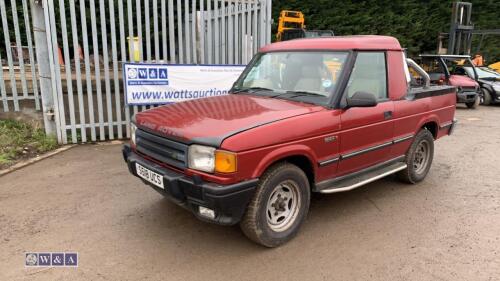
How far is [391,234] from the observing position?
150 inches

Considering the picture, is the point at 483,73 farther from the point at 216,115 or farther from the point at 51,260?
the point at 51,260

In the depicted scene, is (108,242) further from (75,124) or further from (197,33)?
(197,33)

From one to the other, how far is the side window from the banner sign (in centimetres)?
315

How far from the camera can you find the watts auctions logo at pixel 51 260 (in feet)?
10.5

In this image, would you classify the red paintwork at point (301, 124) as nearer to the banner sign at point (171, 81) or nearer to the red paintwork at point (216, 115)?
the red paintwork at point (216, 115)

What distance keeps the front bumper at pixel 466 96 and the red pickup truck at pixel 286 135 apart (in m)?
8.82

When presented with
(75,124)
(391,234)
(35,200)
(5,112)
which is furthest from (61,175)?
(391,234)

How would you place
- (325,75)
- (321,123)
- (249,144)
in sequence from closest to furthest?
(249,144) → (321,123) → (325,75)

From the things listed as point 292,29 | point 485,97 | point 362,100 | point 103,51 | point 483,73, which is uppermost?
point 292,29

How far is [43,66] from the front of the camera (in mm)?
6418

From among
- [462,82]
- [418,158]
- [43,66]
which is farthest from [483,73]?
[43,66]

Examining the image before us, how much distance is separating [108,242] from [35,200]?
150 cm

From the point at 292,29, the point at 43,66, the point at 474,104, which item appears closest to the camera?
the point at 43,66

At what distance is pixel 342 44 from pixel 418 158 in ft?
7.45
